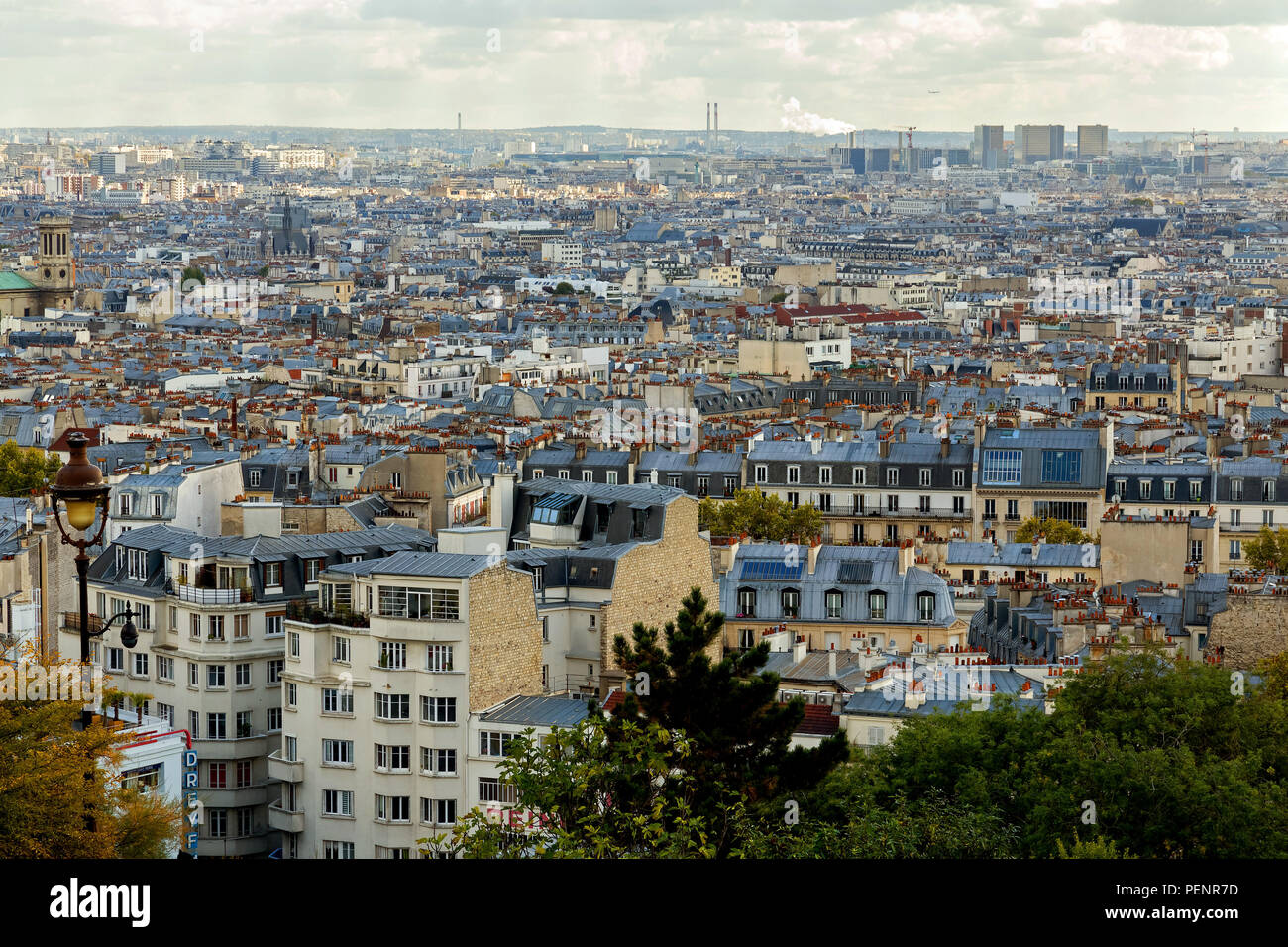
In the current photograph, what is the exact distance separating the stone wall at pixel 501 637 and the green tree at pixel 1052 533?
1491cm

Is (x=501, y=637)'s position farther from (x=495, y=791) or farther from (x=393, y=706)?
(x=495, y=791)

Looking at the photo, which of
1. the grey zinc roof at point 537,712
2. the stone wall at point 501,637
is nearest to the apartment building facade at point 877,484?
the stone wall at point 501,637

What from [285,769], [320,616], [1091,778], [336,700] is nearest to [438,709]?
[336,700]

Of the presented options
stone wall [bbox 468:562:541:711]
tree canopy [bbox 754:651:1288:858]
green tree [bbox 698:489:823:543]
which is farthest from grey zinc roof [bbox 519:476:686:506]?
tree canopy [bbox 754:651:1288:858]

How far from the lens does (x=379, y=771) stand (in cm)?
2258

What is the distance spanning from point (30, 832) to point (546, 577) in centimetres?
1215

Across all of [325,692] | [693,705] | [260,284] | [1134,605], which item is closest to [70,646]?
[325,692]

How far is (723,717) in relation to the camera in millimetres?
18766

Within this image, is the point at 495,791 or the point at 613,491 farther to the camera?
the point at 613,491

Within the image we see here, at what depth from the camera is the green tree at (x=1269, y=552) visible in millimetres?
35062

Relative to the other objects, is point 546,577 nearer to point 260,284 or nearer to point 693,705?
point 693,705

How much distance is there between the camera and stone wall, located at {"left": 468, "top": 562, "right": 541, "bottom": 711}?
22.6 meters

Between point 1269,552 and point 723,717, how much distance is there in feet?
61.5

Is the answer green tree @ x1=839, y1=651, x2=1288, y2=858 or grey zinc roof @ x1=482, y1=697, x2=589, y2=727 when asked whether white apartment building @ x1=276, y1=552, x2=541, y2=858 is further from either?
green tree @ x1=839, y1=651, x2=1288, y2=858
